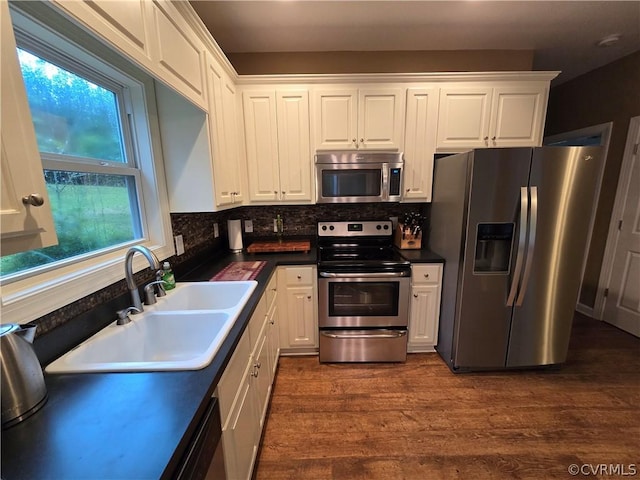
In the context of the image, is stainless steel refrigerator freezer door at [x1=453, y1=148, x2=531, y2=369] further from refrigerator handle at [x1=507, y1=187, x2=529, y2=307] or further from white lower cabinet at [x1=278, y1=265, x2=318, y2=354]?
white lower cabinet at [x1=278, y1=265, x2=318, y2=354]

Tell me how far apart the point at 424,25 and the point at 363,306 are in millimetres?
2232

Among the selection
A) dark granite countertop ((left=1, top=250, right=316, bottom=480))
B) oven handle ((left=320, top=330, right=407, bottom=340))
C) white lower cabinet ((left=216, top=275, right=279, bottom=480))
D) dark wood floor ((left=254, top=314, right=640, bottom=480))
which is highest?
dark granite countertop ((left=1, top=250, right=316, bottom=480))

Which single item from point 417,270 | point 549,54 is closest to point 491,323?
point 417,270

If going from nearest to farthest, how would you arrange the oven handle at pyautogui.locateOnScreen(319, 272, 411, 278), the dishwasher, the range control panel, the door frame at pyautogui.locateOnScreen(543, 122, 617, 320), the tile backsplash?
the dishwasher < the tile backsplash < the oven handle at pyautogui.locateOnScreen(319, 272, 411, 278) < the range control panel < the door frame at pyautogui.locateOnScreen(543, 122, 617, 320)

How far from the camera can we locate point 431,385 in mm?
2004

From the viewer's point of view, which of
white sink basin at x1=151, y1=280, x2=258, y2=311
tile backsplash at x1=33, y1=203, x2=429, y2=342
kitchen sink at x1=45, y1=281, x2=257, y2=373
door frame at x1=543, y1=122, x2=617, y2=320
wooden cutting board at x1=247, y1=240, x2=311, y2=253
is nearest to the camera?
kitchen sink at x1=45, y1=281, x2=257, y2=373

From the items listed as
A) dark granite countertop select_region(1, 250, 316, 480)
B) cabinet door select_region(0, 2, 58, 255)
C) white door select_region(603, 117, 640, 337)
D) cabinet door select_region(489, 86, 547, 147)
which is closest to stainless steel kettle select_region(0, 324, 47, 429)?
dark granite countertop select_region(1, 250, 316, 480)

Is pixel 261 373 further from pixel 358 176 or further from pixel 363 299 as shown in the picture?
pixel 358 176

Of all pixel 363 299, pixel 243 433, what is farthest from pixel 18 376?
pixel 363 299

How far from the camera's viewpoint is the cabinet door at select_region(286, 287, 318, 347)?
220 cm

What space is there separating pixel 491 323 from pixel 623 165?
223cm

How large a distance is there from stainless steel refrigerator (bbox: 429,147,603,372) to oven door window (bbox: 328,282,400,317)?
45 centimetres

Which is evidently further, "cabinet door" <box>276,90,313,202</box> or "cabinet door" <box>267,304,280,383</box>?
"cabinet door" <box>276,90,313,202</box>

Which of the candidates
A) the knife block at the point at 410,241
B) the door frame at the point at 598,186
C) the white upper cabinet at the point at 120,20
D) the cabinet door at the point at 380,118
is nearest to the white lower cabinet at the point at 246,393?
the white upper cabinet at the point at 120,20
